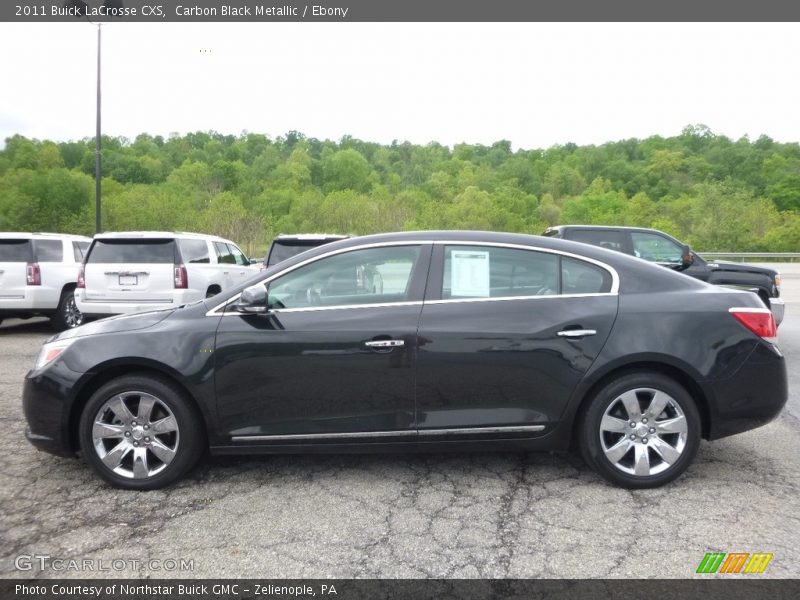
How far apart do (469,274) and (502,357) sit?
588 millimetres

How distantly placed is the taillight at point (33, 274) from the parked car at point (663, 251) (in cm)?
887

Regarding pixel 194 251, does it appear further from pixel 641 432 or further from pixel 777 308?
pixel 777 308

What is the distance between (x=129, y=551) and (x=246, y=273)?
10044mm

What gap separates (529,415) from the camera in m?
3.89

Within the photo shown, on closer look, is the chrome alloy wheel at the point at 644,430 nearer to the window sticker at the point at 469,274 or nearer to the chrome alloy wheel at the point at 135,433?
the window sticker at the point at 469,274

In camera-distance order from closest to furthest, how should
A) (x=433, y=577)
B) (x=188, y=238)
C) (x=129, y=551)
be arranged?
(x=433, y=577), (x=129, y=551), (x=188, y=238)

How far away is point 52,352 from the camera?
4.05 metres

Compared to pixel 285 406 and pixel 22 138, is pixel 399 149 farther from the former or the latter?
pixel 285 406

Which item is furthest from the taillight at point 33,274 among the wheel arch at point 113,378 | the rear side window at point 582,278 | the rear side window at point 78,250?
the rear side window at point 582,278

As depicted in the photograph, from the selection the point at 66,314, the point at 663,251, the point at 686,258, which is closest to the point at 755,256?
the point at 663,251

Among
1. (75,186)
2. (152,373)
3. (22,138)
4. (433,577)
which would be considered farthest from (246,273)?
(22,138)

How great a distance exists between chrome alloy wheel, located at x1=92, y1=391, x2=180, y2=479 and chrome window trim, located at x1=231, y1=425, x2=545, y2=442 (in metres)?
0.45

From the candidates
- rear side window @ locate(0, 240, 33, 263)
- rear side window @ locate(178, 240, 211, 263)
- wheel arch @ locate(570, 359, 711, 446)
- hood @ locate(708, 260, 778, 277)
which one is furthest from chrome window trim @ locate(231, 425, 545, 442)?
rear side window @ locate(0, 240, 33, 263)

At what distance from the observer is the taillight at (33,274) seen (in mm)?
10586
